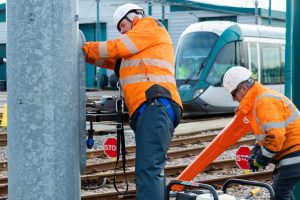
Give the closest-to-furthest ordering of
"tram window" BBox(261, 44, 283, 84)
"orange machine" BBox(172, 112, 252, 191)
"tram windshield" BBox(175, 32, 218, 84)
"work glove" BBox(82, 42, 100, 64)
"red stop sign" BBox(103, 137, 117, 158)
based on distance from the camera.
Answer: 1. "work glove" BBox(82, 42, 100, 64)
2. "orange machine" BBox(172, 112, 252, 191)
3. "red stop sign" BBox(103, 137, 117, 158)
4. "tram windshield" BBox(175, 32, 218, 84)
5. "tram window" BBox(261, 44, 283, 84)

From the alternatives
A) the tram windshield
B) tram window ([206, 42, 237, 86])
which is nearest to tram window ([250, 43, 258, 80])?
tram window ([206, 42, 237, 86])

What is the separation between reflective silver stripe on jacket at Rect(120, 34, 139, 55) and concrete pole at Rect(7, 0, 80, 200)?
3.21 feet

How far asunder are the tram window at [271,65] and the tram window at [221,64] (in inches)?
82.4

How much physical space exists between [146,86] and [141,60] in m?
0.17

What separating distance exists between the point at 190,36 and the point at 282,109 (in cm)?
1701

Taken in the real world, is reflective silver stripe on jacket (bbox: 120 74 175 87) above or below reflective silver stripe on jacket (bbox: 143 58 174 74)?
below

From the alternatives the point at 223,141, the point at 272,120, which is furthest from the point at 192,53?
the point at 272,120

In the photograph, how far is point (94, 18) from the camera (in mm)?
44594

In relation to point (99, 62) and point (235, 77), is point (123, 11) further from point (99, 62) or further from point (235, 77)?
point (235, 77)

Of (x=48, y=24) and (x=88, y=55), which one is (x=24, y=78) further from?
(x=88, y=55)

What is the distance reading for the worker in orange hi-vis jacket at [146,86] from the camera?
3.91 meters

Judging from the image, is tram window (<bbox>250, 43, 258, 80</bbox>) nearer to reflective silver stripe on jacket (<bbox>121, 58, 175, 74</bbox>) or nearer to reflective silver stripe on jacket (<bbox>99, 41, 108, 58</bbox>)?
reflective silver stripe on jacket (<bbox>121, 58, 175, 74</bbox>)

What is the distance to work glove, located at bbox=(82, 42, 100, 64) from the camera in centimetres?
364

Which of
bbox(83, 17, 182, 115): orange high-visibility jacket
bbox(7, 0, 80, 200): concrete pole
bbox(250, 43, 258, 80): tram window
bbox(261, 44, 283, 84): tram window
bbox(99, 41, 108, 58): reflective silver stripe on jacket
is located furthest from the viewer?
bbox(261, 44, 283, 84): tram window
